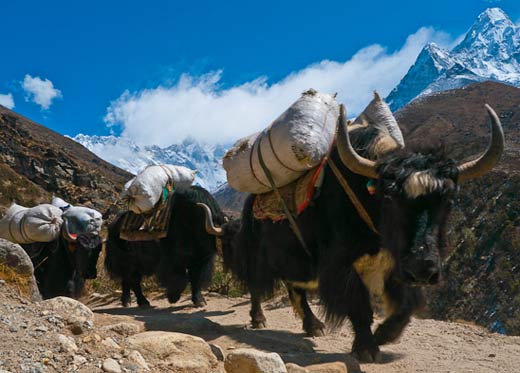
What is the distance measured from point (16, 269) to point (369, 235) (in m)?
2.39

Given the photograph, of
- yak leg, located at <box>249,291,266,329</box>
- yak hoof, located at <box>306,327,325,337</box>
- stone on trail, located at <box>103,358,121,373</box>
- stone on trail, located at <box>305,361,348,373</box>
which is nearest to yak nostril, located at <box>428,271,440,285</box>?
stone on trail, located at <box>305,361,348,373</box>

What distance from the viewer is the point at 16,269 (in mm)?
3436

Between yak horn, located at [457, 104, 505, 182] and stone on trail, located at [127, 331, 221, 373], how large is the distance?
1.87m

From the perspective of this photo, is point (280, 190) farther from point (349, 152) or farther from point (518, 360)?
point (518, 360)

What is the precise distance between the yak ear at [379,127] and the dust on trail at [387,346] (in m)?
1.50

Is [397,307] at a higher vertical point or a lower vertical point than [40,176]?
lower

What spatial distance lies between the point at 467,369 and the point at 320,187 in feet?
5.49

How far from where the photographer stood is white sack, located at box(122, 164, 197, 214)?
21.5ft

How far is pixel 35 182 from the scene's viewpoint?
29469 mm

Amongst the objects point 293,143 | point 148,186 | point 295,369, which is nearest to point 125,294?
point 148,186

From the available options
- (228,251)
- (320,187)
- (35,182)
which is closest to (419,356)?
(320,187)

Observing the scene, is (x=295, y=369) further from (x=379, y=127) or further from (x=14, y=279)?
(x=379, y=127)

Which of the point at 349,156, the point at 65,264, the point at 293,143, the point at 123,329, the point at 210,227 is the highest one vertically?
the point at 293,143

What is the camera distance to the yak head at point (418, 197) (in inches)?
113
